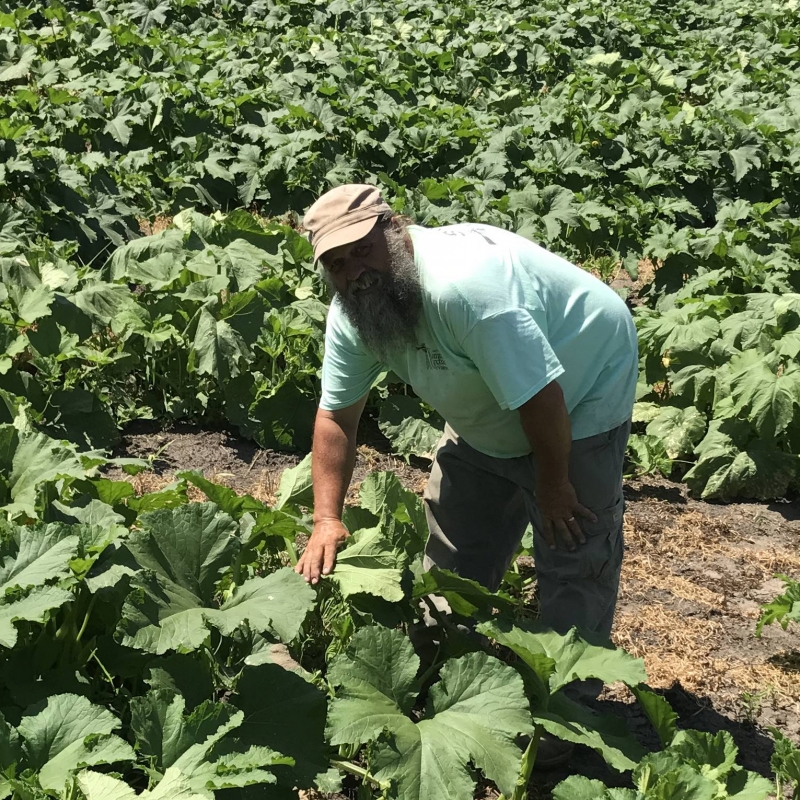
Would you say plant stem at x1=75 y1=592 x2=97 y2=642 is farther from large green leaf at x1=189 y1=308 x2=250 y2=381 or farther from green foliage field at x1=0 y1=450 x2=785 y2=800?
large green leaf at x1=189 y1=308 x2=250 y2=381

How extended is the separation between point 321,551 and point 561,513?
761mm

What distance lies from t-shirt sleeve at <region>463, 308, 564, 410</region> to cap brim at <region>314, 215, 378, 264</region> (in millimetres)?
406

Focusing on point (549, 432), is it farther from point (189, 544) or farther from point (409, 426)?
point (409, 426)

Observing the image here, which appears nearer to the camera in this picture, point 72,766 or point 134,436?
point 72,766

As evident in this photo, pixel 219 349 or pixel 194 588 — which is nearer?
pixel 194 588

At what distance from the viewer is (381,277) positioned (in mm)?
3000

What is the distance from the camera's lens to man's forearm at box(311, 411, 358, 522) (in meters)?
3.49

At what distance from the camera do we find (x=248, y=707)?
9.95 ft

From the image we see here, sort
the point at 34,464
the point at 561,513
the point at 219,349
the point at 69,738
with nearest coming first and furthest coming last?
the point at 69,738 < the point at 561,513 < the point at 34,464 < the point at 219,349

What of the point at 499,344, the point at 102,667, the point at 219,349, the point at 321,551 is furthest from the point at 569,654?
the point at 219,349

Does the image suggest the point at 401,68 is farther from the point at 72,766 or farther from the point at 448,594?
the point at 72,766

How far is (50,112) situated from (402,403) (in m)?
5.31

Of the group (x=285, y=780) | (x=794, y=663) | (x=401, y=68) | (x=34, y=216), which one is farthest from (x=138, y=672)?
(x=401, y=68)

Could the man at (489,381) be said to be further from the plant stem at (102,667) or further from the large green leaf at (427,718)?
the plant stem at (102,667)
